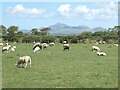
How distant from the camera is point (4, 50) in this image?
32.9 metres

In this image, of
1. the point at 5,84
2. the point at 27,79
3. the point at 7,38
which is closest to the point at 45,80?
the point at 27,79

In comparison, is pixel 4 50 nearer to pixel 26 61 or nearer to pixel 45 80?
pixel 26 61

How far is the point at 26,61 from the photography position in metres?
18.2

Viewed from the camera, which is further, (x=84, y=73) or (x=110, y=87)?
Result: (x=84, y=73)

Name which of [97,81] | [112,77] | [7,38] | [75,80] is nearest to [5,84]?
[75,80]

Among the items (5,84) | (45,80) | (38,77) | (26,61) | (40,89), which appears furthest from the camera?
(26,61)

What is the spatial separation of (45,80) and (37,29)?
95.6m

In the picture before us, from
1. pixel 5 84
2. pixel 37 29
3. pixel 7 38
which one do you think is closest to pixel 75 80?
pixel 5 84

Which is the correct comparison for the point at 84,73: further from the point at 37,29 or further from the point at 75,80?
the point at 37,29

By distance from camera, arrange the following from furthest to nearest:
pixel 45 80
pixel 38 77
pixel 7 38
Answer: pixel 7 38 < pixel 38 77 < pixel 45 80

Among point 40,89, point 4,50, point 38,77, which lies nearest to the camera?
point 40,89

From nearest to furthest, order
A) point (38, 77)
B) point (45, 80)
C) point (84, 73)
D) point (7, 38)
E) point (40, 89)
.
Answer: point (40, 89)
point (45, 80)
point (38, 77)
point (84, 73)
point (7, 38)

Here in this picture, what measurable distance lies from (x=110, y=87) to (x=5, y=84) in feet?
13.6

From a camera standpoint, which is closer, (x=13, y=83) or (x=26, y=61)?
(x=13, y=83)
